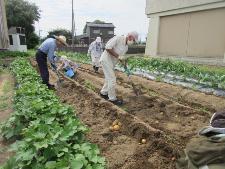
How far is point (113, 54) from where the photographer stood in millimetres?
7082

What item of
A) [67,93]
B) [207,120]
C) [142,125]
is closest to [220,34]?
[67,93]

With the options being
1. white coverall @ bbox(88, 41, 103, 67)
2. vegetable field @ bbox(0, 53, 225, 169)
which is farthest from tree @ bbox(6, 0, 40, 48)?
vegetable field @ bbox(0, 53, 225, 169)

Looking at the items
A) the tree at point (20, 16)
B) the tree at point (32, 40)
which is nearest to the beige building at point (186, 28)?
the tree at point (32, 40)

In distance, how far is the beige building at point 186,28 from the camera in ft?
54.1

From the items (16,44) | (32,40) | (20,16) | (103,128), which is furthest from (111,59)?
(20,16)

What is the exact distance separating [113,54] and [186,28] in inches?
494

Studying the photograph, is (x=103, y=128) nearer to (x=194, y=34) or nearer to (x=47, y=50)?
(x=47, y=50)

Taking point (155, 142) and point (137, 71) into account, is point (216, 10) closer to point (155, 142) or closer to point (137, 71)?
point (137, 71)

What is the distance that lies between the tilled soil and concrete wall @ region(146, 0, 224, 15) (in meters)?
10.3

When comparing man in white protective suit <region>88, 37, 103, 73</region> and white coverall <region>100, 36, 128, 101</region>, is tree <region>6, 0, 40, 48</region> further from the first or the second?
white coverall <region>100, 36, 128, 101</region>

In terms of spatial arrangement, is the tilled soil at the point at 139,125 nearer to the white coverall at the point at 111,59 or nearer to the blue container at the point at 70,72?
the white coverall at the point at 111,59

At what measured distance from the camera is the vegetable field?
343 centimetres

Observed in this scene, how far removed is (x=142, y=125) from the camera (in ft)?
17.5

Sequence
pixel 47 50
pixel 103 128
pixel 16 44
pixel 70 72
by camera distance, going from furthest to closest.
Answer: pixel 16 44 < pixel 70 72 < pixel 47 50 < pixel 103 128
